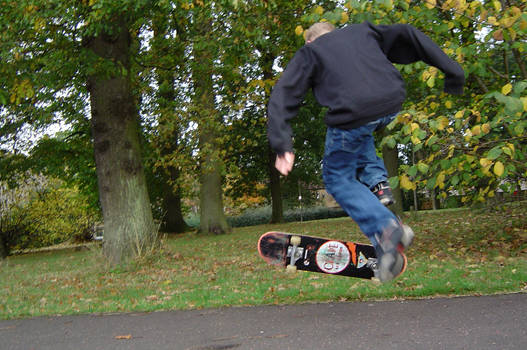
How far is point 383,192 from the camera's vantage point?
384 cm

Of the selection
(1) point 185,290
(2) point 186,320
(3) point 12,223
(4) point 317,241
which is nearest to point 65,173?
(3) point 12,223

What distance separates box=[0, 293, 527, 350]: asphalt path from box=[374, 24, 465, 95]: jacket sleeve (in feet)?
7.22

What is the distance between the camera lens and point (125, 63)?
1124cm

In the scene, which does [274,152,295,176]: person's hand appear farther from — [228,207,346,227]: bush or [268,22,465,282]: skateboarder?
[228,207,346,227]: bush

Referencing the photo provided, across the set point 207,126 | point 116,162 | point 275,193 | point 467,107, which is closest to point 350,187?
point 467,107

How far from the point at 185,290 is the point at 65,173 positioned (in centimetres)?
1527

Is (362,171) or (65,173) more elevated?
(65,173)

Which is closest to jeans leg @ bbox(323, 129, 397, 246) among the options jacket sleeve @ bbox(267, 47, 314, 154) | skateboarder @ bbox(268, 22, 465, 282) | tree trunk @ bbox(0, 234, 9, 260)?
skateboarder @ bbox(268, 22, 465, 282)

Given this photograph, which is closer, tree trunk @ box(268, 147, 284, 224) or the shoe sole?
the shoe sole

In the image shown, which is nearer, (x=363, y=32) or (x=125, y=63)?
(x=363, y=32)

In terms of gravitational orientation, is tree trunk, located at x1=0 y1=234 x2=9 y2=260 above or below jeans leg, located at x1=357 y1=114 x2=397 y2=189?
below

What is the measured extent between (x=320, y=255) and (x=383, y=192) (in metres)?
1.49

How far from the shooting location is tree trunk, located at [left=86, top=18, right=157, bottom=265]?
1086 centimetres

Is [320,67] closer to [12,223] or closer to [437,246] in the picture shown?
[437,246]
